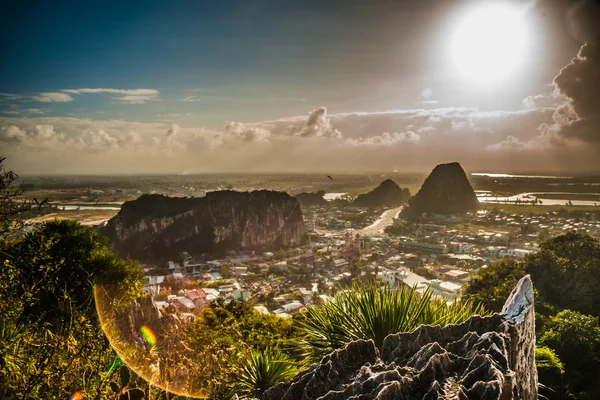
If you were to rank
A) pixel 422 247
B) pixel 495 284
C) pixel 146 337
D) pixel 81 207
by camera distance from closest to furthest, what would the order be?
pixel 146 337 → pixel 495 284 → pixel 422 247 → pixel 81 207

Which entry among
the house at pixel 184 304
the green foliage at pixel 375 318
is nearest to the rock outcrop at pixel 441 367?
the green foliage at pixel 375 318

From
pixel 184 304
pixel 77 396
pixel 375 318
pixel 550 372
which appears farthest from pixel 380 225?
pixel 77 396

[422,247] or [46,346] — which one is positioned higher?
[46,346]

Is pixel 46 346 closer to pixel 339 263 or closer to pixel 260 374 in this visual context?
pixel 260 374

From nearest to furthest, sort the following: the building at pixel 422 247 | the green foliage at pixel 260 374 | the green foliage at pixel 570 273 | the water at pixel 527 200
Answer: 1. the green foliage at pixel 260 374
2. the green foliage at pixel 570 273
3. the building at pixel 422 247
4. the water at pixel 527 200

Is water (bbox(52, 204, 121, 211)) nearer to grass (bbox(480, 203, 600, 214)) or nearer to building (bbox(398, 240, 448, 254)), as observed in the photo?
building (bbox(398, 240, 448, 254))

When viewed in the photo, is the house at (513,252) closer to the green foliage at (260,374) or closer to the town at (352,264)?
the town at (352,264)
